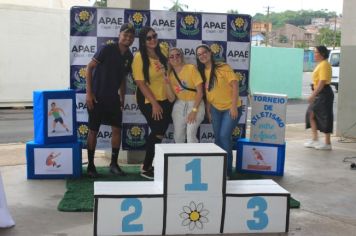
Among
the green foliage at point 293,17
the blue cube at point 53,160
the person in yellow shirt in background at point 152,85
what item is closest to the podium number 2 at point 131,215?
the person in yellow shirt in background at point 152,85

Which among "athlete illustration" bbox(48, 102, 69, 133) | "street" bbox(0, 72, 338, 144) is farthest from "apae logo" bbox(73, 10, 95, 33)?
"street" bbox(0, 72, 338, 144)

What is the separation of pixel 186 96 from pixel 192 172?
2182 millimetres

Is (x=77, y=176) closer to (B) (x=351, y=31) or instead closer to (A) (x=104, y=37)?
(A) (x=104, y=37)

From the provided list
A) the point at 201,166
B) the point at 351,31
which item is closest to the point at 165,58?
the point at 201,166

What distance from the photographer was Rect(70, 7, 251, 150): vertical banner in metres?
6.78

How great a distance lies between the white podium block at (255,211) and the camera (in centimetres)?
440

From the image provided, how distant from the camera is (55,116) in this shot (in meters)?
6.36

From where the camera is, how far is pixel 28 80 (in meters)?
14.9

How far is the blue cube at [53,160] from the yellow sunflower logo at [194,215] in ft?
8.01

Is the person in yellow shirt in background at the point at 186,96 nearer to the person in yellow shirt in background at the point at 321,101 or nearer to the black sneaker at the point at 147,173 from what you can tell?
the black sneaker at the point at 147,173

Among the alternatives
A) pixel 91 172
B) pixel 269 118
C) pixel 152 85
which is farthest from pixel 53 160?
pixel 269 118

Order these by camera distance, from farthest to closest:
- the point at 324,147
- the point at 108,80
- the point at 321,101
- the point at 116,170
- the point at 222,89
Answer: the point at 324,147, the point at 321,101, the point at 116,170, the point at 222,89, the point at 108,80

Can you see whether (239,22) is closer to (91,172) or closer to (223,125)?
(223,125)

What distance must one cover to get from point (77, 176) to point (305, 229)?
290cm
